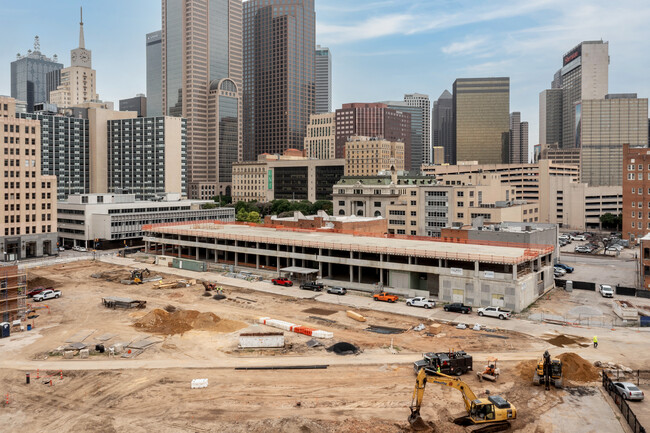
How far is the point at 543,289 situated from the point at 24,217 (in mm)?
105377

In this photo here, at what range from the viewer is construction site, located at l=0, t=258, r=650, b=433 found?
36125 millimetres

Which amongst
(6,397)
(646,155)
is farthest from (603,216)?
(6,397)

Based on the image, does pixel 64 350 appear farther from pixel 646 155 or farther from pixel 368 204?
pixel 646 155

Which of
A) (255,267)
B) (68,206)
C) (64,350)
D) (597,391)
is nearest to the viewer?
(597,391)

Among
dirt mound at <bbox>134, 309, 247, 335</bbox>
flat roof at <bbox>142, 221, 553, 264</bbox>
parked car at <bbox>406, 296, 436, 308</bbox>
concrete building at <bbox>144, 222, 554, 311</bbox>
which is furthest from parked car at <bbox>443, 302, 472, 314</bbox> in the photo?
dirt mound at <bbox>134, 309, 247, 335</bbox>

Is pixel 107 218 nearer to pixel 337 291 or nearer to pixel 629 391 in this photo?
pixel 337 291

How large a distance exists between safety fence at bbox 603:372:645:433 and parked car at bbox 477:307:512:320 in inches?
822

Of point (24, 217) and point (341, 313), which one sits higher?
point (24, 217)

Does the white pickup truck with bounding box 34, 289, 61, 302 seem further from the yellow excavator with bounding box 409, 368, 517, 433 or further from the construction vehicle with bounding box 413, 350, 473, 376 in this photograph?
the yellow excavator with bounding box 409, 368, 517, 433

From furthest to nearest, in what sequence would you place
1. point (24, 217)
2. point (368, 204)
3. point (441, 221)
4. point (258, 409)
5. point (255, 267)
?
point (368, 204), point (441, 221), point (24, 217), point (255, 267), point (258, 409)

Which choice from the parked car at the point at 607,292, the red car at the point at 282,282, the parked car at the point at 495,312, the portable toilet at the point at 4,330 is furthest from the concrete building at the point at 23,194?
the parked car at the point at 607,292

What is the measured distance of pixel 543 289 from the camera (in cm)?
7719

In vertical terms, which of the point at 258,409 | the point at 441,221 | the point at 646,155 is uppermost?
the point at 646,155

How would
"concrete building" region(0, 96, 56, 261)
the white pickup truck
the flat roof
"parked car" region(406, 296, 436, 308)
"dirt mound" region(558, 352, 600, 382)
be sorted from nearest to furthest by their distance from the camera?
1. "dirt mound" region(558, 352, 600, 382)
2. "parked car" region(406, 296, 436, 308)
3. the flat roof
4. the white pickup truck
5. "concrete building" region(0, 96, 56, 261)
